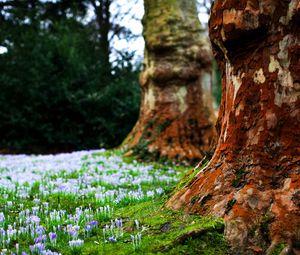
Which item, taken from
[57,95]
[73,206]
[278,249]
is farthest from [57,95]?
[278,249]

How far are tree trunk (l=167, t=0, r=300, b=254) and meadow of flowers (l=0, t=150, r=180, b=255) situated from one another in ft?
2.59

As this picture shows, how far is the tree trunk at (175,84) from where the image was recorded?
1150 centimetres

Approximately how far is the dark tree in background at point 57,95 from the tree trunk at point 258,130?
14.9 metres

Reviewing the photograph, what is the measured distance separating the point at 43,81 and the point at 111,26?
960 cm

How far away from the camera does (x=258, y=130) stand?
157 inches

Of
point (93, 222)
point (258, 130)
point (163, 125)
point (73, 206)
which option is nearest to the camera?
point (258, 130)

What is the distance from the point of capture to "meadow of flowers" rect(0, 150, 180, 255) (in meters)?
3.86

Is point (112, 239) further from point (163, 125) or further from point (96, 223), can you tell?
point (163, 125)

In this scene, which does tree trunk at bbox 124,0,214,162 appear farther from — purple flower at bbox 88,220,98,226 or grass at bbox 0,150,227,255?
purple flower at bbox 88,220,98,226

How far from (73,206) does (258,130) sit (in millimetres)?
2688

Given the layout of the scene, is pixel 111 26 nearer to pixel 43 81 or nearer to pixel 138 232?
pixel 43 81

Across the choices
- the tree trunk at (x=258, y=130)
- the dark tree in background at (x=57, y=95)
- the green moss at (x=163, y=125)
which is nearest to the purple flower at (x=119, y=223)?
the tree trunk at (x=258, y=130)

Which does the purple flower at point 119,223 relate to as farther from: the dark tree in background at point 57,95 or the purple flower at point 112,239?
the dark tree in background at point 57,95

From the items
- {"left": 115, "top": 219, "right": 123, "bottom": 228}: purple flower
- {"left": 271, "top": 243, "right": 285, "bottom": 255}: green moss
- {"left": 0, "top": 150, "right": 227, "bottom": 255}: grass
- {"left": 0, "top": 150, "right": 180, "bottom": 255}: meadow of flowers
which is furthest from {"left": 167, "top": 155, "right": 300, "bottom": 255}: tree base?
{"left": 0, "top": 150, "right": 180, "bottom": 255}: meadow of flowers
